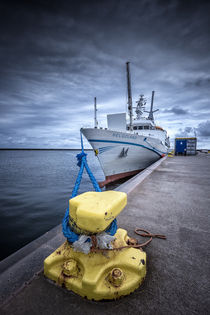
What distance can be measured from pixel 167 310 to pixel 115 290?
15.1 inches

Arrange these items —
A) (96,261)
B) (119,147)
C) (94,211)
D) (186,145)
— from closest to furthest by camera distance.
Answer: (94,211) → (96,261) → (119,147) → (186,145)

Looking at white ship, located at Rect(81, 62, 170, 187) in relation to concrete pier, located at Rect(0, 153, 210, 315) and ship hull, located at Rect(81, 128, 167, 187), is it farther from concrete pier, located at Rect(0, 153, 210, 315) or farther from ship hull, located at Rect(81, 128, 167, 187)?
concrete pier, located at Rect(0, 153, 210, 315)

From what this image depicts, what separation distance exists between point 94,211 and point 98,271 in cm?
50

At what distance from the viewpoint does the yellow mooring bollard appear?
3.62 ft

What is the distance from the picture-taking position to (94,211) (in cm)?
111

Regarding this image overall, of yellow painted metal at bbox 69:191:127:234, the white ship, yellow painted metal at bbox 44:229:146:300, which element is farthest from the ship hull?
yellow painted metal at bbox 44:229:146:300

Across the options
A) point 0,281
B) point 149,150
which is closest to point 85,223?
point 0,281

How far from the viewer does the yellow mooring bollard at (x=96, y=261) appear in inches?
43.4

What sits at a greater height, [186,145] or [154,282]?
Answer: [186,145]

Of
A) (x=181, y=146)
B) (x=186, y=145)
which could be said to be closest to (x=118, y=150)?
(x=181, y=146)

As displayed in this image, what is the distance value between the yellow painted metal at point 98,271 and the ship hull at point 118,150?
25.9 feet

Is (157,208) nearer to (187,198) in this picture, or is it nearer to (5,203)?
(187,198)

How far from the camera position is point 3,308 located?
1062 millimetres

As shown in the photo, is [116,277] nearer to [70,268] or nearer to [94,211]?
[70,268]
